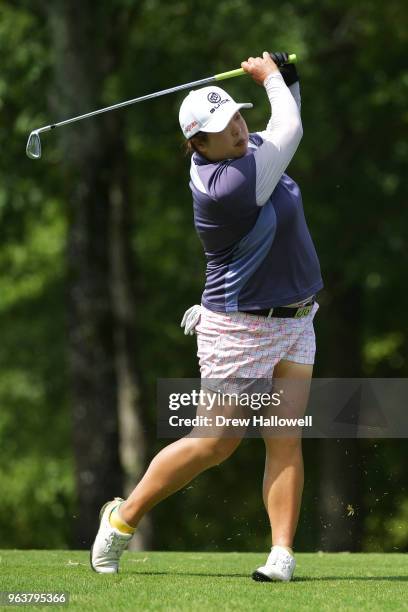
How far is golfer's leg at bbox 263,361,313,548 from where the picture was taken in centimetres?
555

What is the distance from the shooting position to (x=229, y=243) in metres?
5.38

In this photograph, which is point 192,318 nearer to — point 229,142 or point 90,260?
point 229,142

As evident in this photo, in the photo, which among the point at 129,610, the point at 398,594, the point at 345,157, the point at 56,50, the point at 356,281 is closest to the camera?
the point at 129,610

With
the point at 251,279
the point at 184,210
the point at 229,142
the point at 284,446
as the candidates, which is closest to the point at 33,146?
the point at 229,142

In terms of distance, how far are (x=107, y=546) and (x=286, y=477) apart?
0.80 metres

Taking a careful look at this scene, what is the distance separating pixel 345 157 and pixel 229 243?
44.5 ft

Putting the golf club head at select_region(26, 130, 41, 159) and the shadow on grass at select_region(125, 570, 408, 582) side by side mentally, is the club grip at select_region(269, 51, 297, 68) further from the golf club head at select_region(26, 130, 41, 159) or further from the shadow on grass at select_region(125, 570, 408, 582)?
the shadow on grass at select_region(125, 570, 408, 582)

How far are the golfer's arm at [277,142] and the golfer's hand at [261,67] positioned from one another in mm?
88

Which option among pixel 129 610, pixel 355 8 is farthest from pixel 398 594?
pixel 355 8

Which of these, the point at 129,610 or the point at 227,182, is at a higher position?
the point at 227,182

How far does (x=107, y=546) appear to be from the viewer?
18.6 feet

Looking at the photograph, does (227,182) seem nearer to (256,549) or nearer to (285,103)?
(285,103)

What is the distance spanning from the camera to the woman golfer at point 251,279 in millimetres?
5270

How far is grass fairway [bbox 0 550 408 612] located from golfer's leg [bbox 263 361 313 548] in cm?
25
